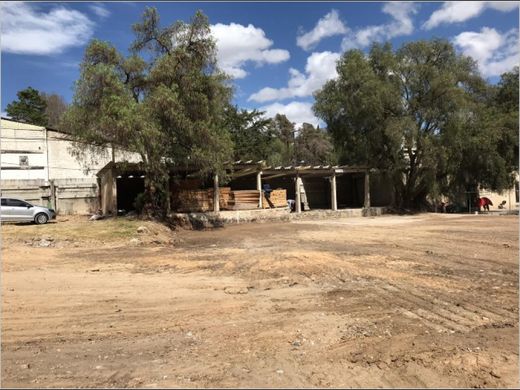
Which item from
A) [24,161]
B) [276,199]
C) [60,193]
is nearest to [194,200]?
[276,199]

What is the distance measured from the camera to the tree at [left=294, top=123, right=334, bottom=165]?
55625 mm

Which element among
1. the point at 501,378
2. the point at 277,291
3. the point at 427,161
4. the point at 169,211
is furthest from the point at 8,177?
the point at 501,378

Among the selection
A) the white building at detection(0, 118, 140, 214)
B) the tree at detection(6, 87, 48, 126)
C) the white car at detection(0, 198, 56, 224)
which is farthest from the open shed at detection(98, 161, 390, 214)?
the tree at detection(6, 87, 48, 126)

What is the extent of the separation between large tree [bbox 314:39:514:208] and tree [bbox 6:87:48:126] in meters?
33.9

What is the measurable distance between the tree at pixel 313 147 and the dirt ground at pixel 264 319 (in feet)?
134

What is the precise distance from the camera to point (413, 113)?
32906 millimetres

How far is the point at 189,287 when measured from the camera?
930 centimetres

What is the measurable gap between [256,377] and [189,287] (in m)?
4.75

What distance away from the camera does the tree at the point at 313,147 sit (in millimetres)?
55625

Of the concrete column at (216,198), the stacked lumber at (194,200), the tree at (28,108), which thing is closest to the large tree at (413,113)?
the concrete column at (216,198)

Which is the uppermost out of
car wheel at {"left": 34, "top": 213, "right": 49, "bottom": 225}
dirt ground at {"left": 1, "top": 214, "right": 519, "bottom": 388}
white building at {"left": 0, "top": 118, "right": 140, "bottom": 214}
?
white building at {"left": 0, "top": 118, "right": 140, "bottom": 214}

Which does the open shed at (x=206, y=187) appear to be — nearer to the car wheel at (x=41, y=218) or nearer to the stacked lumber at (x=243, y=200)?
the stacked lumber at (x=243, y=200)

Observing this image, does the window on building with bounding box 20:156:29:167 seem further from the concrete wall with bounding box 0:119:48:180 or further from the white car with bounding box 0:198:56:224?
the white car with bounding box 0:198:56:224

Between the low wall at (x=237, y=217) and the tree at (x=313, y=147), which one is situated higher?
the tree at (x=313, y=147)
